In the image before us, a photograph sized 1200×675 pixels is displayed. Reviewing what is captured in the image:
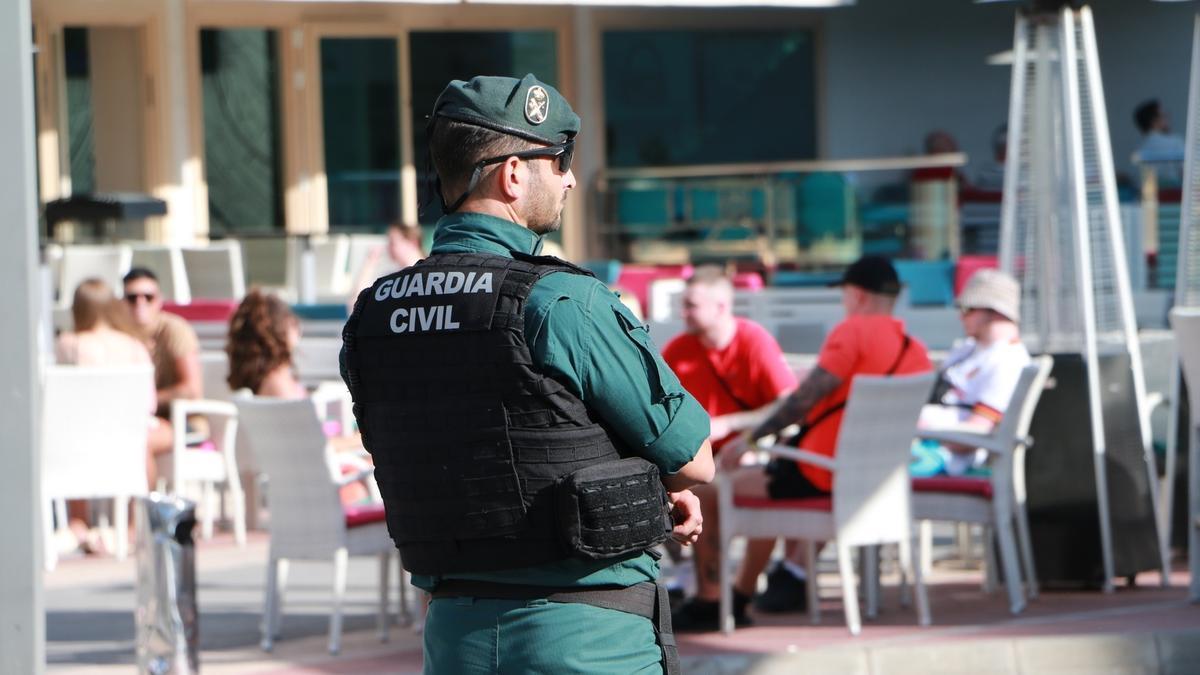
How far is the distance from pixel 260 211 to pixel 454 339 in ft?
59.1

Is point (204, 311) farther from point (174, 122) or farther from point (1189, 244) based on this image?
point (1189, 244)

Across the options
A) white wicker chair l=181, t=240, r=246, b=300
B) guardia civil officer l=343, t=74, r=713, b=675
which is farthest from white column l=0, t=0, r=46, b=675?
white wicker chair l=181, t=240, r=246, b=300

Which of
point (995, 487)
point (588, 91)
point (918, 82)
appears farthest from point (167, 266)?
point (995, 487)

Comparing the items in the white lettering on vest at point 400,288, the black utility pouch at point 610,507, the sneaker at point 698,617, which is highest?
the white lettering on vest at point 400,288

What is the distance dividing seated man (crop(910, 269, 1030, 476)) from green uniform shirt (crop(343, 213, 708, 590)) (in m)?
4.91

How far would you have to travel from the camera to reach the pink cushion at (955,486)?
7.42 meters

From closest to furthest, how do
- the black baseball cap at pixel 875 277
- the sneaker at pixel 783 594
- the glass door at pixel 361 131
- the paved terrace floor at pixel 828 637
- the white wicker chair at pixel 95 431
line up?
the paved terrace floor at pixel 828 637 → the black baseball cap at pixel 875 277 → the sneaker at pixel 783 594 → the white wicker chair at pixel 95 431 → the glass door at pixel 361 131

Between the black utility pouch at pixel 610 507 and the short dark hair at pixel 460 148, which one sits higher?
the short dark hair at pixel 460 148

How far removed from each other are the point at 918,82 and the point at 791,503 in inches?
624

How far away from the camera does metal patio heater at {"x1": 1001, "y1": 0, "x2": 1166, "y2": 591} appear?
7.82 m

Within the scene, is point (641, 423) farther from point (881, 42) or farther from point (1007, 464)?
point (881, 42)

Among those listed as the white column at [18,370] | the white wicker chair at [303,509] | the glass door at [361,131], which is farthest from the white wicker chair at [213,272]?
the white column at [18,370]

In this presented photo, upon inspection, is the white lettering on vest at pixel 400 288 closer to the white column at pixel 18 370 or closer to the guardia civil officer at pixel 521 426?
the guardia civil officer at pixel 521 426

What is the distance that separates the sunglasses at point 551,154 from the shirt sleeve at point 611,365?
22cm
